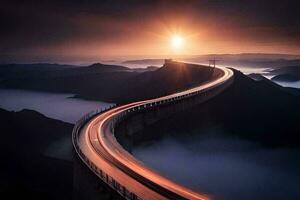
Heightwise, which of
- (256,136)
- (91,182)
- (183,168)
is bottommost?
(183,168)

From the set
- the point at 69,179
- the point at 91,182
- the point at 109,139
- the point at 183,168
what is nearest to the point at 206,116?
the point at 183,168

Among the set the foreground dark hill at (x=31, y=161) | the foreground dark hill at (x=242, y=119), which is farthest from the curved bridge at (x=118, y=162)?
the foreground dark hill at (x=242, y=119)

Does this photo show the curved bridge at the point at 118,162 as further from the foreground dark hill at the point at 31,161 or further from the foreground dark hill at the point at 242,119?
the foreground dark hill at the point at 242,119

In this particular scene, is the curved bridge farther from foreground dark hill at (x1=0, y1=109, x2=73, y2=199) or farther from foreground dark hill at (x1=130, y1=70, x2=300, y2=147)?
foreground dark hill at (x1=130, y1=70, x2=300, y2=147)

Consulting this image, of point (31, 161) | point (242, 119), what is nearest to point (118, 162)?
point (31, 161)

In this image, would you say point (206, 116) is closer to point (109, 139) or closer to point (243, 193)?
point (243, 193)

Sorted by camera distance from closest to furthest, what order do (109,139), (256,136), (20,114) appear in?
(109,139) < (256,136) < (20,114)

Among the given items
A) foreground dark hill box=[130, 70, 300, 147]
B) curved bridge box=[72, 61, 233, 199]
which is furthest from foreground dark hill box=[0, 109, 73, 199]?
foreground dark hill box=[130, 70, 300, 147]
